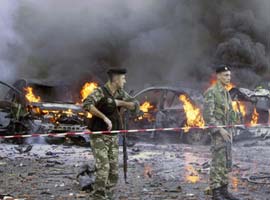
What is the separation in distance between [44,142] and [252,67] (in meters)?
11.5

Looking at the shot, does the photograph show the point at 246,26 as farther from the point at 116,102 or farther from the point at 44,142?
the point at 116,102

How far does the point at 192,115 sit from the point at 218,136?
6005 millimetres

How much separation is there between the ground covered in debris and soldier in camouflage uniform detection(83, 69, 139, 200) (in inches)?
29.5

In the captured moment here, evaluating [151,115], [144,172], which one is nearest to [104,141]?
[144,172]

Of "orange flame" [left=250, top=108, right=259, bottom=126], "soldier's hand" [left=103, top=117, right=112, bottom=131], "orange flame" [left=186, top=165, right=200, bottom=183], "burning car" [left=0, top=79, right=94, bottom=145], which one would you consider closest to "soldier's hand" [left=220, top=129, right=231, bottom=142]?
"soldier's hand" [left=103, top=117, right=112, bottom=131]

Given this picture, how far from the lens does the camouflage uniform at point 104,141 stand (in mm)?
4738

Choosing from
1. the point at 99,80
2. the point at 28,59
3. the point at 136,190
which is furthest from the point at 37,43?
the point at 136,190

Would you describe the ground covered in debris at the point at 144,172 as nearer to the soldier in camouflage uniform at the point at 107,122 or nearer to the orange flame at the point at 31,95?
the soldier in camouflage uniform at the point at 107,122

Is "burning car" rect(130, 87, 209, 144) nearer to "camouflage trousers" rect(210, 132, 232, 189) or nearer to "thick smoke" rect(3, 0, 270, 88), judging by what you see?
"camouflage trousers" rect(210, 132, 232, 189)

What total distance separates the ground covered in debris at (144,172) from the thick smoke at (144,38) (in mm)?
9695

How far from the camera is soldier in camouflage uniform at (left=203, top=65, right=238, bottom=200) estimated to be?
5262 millimetres

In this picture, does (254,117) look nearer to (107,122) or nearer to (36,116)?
(36,116)

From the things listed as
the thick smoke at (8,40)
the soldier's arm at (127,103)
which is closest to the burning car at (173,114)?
the soldier's arm at (127,103)

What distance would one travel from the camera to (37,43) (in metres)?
20.5
